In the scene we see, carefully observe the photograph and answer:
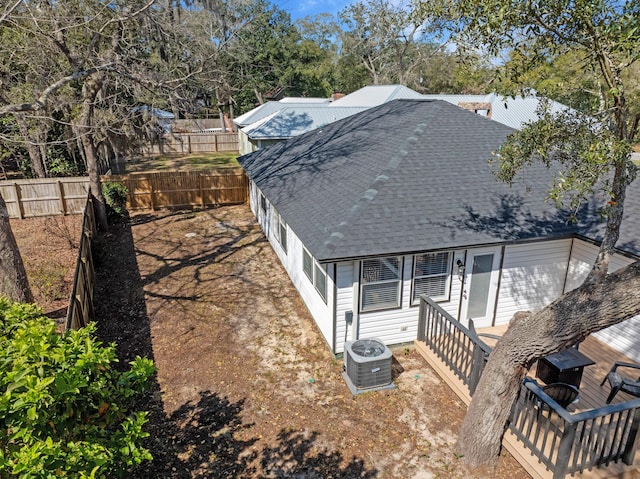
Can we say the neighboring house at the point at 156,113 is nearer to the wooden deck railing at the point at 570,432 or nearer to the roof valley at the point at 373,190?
the roof valley at the point at 373,190

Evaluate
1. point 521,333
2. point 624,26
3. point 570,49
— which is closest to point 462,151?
point 570,49

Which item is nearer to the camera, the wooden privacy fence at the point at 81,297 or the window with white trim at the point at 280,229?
the wooden privacy fence at the point at 81,297

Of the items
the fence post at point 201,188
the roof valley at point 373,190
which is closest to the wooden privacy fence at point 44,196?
the fence post at point 201,188

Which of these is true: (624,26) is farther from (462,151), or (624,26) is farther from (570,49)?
(462,151)

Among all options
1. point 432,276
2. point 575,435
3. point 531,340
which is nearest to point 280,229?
point 432,276

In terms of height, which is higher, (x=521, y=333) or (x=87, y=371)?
(x=87, y=371)

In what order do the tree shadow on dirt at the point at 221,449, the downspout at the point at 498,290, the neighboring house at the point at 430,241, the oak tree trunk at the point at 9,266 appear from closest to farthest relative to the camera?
the tree shadow on dirt at the point at 221,449, the oak tree trunk at the point at 9,266, the neighboring house at the point at 430,241, the downspout at the point at 498,290
